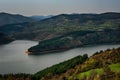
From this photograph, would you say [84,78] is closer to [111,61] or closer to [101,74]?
[101,74]

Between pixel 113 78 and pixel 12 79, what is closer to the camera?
pixel 113 78

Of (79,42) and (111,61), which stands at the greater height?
(111,61)

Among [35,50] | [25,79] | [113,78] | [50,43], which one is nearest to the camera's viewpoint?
[113,78]

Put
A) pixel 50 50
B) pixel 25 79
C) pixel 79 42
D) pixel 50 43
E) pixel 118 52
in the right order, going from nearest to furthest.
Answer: pixel 25 79 < pixel 118 52 < pixel 50 50 < pixel 50 43 < pixel 79 42

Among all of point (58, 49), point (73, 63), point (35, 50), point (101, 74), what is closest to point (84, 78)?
point (101, 74)

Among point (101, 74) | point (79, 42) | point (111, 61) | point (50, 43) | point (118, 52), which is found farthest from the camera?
point (79, 42)

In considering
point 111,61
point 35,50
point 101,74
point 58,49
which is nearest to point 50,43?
point 58,49

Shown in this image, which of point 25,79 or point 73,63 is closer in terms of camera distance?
point 25,79

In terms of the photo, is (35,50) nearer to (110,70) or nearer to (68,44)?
(68,44)

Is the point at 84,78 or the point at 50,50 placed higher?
the point at 84,78
